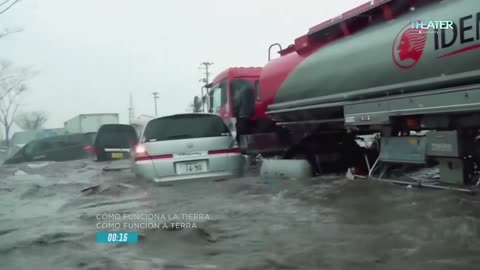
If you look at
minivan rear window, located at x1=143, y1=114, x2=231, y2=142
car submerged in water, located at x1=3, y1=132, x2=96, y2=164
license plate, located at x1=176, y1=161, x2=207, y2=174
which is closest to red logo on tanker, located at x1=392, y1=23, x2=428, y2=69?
minivan rear window, located at x1=143, y1=114, x2=231, y2=142

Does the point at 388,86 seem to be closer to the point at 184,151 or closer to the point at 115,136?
the point at 184,151

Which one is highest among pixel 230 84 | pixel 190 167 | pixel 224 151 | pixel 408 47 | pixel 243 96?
pixel 230 84

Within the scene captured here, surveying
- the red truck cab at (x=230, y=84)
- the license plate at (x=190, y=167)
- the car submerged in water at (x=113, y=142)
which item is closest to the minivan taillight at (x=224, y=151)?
the license plate at (x=190, y=167)

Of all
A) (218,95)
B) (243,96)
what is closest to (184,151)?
(243,96)

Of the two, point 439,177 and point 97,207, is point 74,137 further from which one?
point 439,177

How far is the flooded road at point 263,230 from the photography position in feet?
11.3

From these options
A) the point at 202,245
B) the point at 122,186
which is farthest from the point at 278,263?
the point at 122,186

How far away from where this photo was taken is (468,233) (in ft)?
12.6

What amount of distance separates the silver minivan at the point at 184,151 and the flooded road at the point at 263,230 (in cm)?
22

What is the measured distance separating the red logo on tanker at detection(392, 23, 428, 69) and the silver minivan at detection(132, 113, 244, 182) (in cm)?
318

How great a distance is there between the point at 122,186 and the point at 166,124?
1459 millimetres

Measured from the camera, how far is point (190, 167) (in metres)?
7.29
